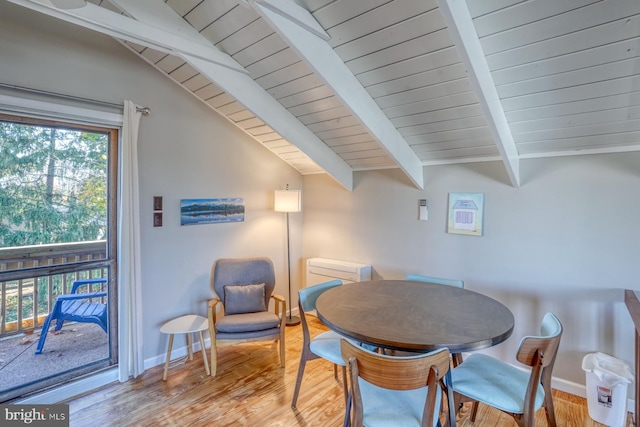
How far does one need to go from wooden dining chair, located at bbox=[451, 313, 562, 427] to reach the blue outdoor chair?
2680mm

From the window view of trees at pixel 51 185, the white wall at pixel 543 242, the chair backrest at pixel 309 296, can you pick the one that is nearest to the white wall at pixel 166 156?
the window view of trees at pixel 51 185

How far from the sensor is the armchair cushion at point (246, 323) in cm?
264

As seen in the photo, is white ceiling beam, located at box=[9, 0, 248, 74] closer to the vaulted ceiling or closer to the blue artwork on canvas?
the vaulted ceiling

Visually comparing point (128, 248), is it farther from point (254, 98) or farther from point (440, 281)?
point (440, 281)

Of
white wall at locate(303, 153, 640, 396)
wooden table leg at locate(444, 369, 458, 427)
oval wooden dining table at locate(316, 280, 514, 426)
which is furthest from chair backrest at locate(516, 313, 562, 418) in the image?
white wall at locate(303, 153, 640, 396)

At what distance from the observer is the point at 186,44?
6.93 ft

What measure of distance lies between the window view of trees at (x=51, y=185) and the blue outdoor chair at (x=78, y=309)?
434mm

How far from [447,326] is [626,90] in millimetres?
1648

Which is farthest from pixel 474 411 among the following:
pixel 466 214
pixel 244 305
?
pixel 244 305

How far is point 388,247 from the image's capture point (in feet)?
11.0

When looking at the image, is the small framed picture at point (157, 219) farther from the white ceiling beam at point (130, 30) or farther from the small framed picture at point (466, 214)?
the small framed picture at point (466, 214)

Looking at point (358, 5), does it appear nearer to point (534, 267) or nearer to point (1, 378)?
point (534, 267)

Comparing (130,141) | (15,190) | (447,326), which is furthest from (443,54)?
(15,190)

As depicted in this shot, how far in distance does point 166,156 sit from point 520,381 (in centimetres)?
305
